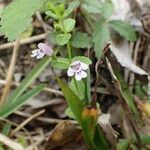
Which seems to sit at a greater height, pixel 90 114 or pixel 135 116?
pixel 90 114

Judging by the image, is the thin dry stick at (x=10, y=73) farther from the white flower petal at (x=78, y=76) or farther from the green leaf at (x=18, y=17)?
the white flower petal at (x=78, y=76)

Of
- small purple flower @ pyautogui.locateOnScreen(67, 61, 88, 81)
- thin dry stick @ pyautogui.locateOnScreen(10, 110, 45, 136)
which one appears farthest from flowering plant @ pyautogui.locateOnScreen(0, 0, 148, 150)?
thin dry stick @ pyautogui.locateOnScreen(10, 110, 45, 136)

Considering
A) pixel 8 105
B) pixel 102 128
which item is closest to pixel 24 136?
pixel 8 105

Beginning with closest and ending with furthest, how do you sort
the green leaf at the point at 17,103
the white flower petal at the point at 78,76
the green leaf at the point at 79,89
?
the white flower petal at the point at 78,76 → the green leaf at the point at 79,89 → the green leaf at the point at 17,103

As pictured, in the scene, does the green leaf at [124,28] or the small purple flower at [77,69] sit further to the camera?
the green leaf at [124,28]

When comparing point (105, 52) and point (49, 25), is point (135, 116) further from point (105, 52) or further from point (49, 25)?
point (49, 25)

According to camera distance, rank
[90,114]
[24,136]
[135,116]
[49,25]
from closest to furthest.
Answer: [90,114] → [135,116] → [24,136] → [49,25]

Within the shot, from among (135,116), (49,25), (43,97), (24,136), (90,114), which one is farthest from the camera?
(49,25)

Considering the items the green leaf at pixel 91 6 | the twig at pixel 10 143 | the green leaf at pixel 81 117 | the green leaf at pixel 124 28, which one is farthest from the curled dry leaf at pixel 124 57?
the twig at pixel 10 143

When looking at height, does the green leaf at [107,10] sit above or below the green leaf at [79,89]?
above
